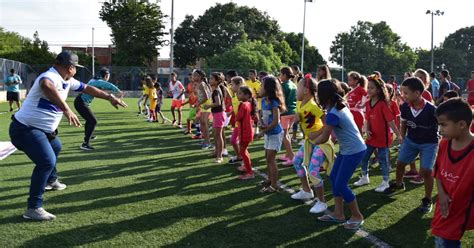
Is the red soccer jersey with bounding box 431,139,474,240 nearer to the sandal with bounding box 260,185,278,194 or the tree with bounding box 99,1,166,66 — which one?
the sandal with bounding box 260,185,278,194

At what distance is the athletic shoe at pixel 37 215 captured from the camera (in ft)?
17.2

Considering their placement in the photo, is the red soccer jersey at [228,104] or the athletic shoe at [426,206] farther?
the red soccer jersey at [228,104]

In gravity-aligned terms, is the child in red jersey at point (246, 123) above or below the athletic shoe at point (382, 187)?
above

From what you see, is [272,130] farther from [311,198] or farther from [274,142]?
[311,198]

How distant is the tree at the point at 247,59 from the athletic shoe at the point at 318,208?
4705 centimetres

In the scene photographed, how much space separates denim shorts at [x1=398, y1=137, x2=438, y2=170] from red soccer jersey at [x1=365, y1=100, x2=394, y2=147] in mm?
761

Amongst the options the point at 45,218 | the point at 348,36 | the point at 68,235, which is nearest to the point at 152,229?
the point at 68,235

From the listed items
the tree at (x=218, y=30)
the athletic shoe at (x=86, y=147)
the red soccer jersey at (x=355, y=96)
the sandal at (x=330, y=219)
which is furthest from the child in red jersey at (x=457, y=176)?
the tree at (x=218, y=30)

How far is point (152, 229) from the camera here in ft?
16.5

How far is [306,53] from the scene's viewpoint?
2783 inches

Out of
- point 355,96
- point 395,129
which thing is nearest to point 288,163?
point 355,96

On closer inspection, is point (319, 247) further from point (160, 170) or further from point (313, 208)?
point (160, 170)

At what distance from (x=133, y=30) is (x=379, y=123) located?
54405mm

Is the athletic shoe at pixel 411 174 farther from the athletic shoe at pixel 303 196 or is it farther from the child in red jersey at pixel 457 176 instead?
the child in red jersey at pixel 457 176
